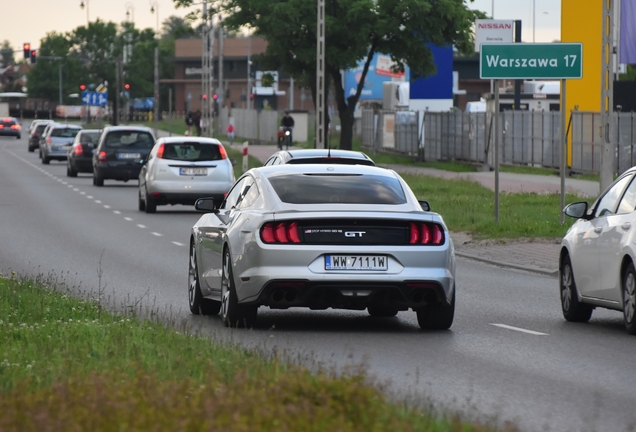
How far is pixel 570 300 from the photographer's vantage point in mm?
13547

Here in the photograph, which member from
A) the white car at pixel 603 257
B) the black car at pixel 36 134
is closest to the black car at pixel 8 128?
the black car at pixel 36 134

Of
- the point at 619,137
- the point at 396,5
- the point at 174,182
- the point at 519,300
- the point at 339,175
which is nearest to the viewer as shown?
the point at 339,175

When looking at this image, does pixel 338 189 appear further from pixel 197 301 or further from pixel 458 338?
pixel 197 301

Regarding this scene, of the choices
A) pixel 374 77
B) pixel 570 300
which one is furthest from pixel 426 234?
pixel 374 77


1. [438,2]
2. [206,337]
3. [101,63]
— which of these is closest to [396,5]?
[438,2]

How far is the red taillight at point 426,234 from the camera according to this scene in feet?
39.5

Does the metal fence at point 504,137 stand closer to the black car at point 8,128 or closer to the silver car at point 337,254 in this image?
the silver car at point 337,254

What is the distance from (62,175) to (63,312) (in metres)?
40.7

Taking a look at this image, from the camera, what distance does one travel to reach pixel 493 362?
10484mm

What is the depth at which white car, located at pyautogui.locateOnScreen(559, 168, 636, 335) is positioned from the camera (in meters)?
12.2

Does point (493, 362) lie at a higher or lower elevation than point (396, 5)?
lower

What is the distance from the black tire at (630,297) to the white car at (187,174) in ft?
63.6

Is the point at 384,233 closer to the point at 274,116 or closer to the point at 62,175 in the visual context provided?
the point at 62,175

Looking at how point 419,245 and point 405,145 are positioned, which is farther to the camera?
point 405,145
